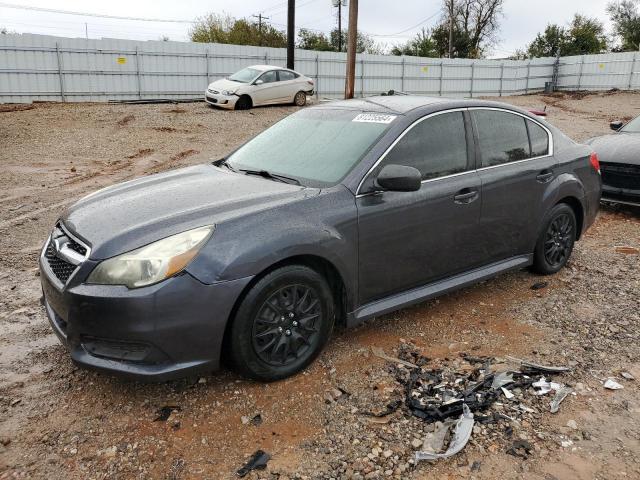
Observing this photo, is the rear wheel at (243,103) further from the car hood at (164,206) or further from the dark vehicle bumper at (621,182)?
the car hood at (164,206)

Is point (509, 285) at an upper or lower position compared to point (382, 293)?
lower

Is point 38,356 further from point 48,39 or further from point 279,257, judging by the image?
point 48,39

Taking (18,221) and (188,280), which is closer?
(188,280)

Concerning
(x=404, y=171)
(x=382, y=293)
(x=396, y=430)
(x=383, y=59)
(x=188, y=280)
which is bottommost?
(x=396, y=430)

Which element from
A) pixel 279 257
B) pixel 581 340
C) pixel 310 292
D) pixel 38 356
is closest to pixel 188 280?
pixel 279 257

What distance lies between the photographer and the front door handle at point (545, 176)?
15.5 feet

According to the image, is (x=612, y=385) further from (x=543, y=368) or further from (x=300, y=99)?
(x=300, y=99)

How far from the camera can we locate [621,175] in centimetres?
748

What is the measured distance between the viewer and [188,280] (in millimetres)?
2863

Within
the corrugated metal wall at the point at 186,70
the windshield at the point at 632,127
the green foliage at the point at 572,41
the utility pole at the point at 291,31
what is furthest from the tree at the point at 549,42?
the windshield at the point at 632,127

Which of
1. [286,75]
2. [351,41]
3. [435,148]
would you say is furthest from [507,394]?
[286,75]

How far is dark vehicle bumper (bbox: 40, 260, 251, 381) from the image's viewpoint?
2.81 metres

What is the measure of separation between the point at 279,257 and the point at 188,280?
0.54 metres

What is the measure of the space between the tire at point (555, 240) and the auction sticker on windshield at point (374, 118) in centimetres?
188
